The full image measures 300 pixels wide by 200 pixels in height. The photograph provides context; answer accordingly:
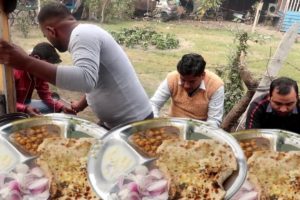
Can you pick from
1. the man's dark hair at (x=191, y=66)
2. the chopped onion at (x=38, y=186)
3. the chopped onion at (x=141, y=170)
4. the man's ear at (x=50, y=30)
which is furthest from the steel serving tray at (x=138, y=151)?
the man's dark hair at (x=191, y=66)

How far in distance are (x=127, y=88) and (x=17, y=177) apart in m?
0.77

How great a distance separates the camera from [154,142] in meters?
1.12

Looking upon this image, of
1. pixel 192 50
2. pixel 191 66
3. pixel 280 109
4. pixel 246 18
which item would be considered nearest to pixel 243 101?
pixel 191 66

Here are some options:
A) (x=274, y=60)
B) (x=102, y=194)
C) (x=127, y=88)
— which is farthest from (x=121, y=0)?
(x=102, y=194)

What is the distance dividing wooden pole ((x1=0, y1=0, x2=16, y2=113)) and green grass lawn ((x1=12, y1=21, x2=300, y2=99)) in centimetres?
421

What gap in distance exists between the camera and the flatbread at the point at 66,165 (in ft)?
3.44

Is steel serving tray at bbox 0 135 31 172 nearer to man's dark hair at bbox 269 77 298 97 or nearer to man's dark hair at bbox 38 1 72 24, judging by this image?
man's dark hair at bbox 38 1 72 24

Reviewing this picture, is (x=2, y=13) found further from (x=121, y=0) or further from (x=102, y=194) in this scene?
(x=121, y=0)

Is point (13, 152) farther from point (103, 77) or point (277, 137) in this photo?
point (277, 137)

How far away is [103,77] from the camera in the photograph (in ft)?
5.40

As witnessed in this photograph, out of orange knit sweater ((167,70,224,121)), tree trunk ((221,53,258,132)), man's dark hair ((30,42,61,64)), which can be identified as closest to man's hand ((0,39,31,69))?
man's dark hair ((30,42,61,64))

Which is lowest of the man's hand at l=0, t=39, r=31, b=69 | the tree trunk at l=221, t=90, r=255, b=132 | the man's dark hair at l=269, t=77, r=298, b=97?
the tree trunk at l=221, t=90, r=255, b=132

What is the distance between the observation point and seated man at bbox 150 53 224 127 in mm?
2693

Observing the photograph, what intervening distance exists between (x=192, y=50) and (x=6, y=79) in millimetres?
8630
